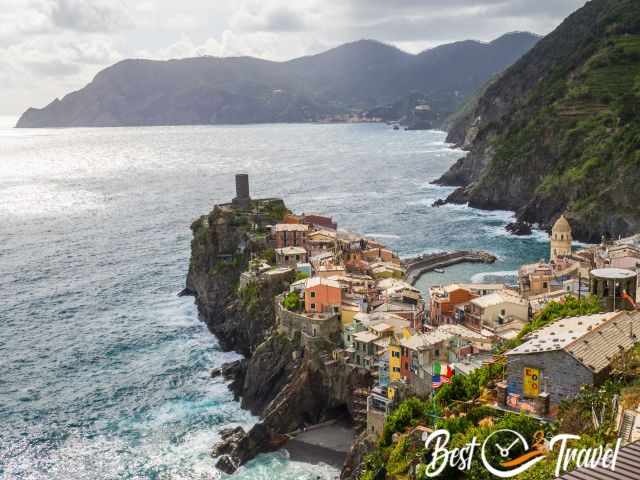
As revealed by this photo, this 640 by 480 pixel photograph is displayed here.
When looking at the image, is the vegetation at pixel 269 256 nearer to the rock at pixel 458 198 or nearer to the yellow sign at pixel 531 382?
the yellow sign at pixel 531 382

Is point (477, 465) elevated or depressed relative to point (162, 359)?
elevated

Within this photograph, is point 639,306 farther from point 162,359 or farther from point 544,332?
point 162,359

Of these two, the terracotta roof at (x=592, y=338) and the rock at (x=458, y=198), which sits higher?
the terracotta roof at (x=592, y=338)

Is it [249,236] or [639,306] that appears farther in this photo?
[249,236]

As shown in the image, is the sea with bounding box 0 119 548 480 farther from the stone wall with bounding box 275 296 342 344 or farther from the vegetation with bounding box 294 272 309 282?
the vegetation with bounding box 294 272 309 282

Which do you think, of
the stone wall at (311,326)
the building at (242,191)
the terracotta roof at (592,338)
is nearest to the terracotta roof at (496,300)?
the stone wall at (311,326)

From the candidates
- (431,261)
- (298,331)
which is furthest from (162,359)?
(431,261)
